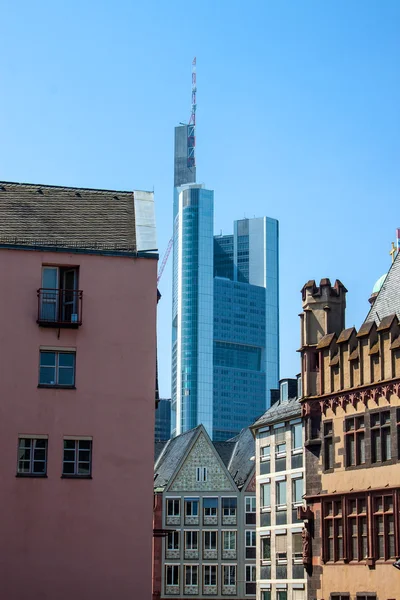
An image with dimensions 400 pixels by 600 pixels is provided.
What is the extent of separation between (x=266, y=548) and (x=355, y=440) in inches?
1741

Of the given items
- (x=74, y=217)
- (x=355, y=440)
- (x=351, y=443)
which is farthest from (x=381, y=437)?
(x=74, y=217)

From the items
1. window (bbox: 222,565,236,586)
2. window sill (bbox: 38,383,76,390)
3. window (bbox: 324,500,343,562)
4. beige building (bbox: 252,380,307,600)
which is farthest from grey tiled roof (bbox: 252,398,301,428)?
window sill (bbox: 38,383,76,390)

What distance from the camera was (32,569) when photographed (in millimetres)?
42781

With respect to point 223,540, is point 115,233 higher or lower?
higher

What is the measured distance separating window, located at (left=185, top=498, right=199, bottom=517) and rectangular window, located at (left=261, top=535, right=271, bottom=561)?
22824 millimetres

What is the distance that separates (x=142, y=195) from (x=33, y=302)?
844cm

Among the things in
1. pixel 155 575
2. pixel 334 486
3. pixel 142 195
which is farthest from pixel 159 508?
pixel 142 195

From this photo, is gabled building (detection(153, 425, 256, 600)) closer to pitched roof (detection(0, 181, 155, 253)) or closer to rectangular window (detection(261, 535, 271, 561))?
rectangular window (detection(261, 535, 271, 561))

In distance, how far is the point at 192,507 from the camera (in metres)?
121

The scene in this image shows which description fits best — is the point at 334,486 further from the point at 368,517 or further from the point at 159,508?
the point at 159,508

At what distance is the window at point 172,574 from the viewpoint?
119438 mm

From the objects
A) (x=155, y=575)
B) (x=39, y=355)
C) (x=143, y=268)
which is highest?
(x=143, y=268)

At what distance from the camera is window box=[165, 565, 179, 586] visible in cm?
11944

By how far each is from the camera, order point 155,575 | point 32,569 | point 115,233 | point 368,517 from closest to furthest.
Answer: point 32,569, point 115,233, point 368,517, point 155,575
